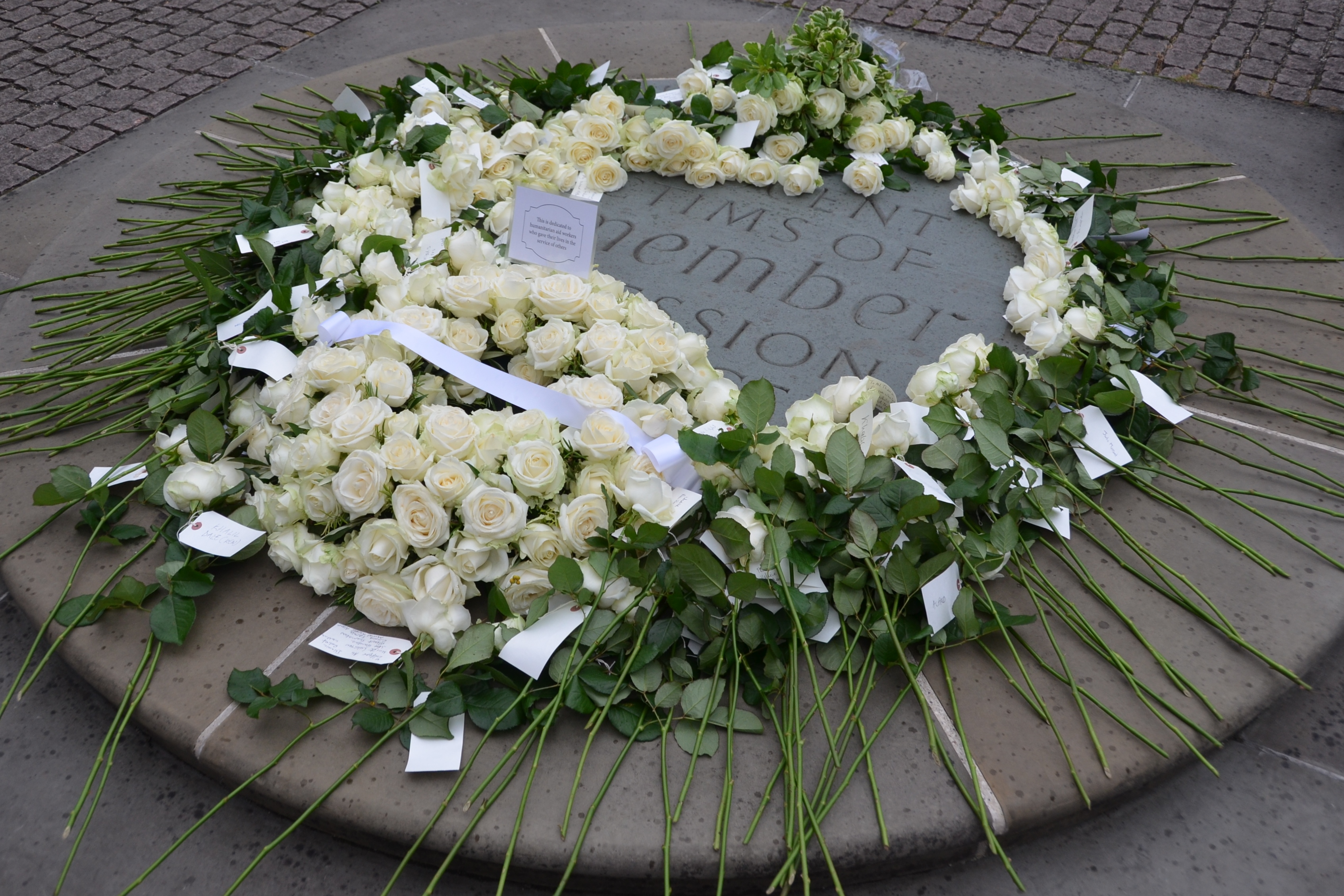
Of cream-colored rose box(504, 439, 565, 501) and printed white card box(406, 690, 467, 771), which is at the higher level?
cream-colored rose box(504, 439, 565, 501)

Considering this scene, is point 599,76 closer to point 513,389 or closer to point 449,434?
point 513,389

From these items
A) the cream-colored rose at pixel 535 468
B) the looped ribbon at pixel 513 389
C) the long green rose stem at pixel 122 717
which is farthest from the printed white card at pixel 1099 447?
the long green rose stem at pixel 122 717

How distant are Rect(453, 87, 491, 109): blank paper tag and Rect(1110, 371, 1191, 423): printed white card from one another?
1827 millimetres

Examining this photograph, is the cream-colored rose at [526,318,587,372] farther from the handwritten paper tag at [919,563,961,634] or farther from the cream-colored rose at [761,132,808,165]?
the cream-colored rose at [761,132,808,165]

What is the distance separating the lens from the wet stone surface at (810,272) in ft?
6.78

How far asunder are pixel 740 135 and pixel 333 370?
1452 millimetres

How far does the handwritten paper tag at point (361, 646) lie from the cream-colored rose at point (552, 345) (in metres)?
0.55

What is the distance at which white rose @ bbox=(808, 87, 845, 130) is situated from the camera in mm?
2617

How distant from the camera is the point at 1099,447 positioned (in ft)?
5.76

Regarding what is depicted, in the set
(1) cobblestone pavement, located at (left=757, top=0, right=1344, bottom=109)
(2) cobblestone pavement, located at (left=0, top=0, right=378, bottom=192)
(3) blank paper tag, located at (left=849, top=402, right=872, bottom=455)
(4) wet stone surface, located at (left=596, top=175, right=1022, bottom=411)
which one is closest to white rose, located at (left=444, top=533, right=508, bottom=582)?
(3) blank paper tag, located at (left=849, top=402, right=872, bottom=455)

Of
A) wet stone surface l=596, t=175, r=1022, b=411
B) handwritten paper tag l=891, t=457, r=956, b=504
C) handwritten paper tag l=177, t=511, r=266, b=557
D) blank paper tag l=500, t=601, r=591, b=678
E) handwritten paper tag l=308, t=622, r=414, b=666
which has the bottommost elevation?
handwritten paper tag l=308, t=622, r=414, b=666

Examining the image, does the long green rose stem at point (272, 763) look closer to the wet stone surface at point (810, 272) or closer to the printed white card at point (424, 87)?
the wet stone surface at point (810, 272)

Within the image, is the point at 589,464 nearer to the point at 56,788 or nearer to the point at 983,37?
the point at 56,788

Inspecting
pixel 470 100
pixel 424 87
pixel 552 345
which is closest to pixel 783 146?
pixel 470 100
